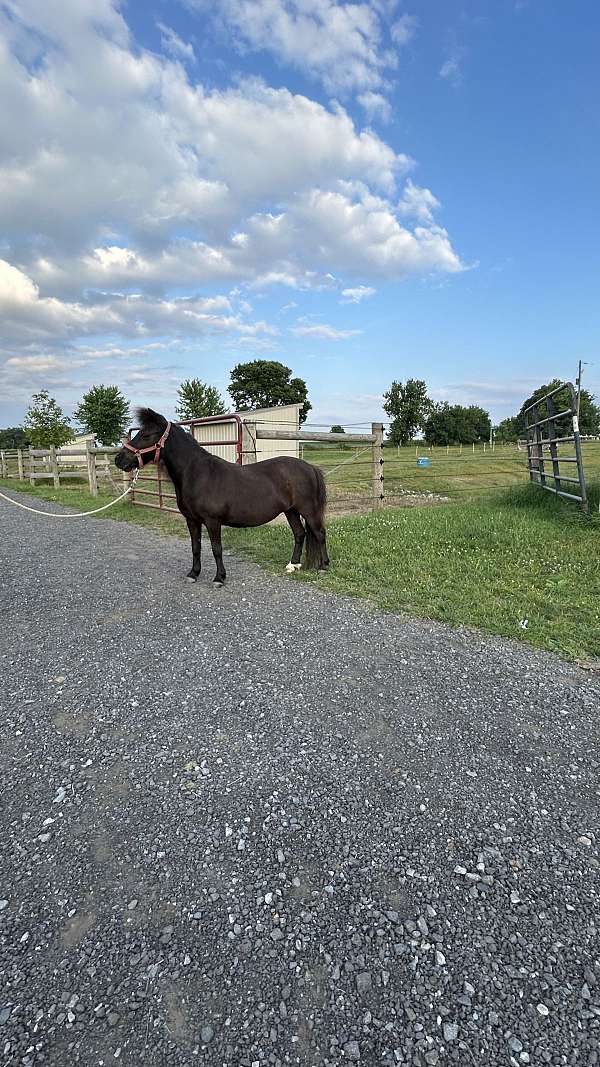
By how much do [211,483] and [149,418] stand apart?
3.13 ft

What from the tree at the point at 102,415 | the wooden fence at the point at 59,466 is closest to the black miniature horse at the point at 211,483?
the wooden fence at the point at 59,466

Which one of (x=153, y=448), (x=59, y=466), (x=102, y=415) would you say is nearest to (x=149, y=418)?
(x=153, y=448)

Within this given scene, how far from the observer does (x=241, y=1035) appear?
45.9 inches

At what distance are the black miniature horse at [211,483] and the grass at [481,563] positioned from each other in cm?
87

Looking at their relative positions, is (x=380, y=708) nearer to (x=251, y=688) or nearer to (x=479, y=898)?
(x=251, y=688)

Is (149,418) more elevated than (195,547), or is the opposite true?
(149,418)

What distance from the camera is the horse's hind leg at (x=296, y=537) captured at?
5254mm

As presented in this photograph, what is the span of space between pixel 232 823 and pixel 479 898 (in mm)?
925

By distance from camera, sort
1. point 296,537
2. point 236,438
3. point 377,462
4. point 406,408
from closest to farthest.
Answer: point 296,537
point 236,438
point 377,462
point 406,408

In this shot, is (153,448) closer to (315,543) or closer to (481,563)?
(315,543)

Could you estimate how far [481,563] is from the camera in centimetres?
508

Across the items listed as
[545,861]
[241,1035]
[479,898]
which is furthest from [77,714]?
[545,861]

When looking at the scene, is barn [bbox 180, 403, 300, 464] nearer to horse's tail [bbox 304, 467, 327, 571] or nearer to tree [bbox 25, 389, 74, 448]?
horse's tail [bbox 304, 467, 327, 571]

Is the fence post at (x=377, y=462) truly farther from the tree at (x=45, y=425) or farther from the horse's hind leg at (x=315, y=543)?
the tree at (x=45, y=425)
